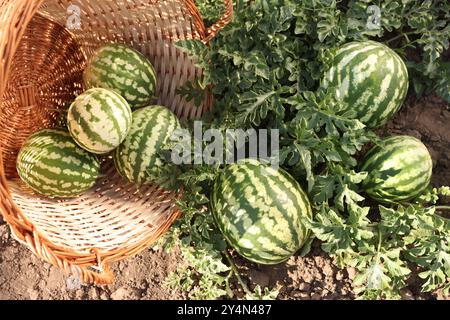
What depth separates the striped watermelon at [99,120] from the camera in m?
2.30

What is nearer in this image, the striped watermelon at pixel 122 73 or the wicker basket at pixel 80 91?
the wicker basket at pixel 80 91

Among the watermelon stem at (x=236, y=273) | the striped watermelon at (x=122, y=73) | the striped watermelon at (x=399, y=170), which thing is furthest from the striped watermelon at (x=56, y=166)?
the striped watermelon at (x=399, y=170)

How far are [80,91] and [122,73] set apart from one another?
45cm

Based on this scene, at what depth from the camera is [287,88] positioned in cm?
240

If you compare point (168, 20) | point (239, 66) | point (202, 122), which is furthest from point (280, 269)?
point (168, 20)

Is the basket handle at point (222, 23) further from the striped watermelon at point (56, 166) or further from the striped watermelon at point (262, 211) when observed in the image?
the striped watermelon at point (56, 166)

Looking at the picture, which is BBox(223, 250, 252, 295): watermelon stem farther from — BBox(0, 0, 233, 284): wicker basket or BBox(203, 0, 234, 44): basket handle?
BBox(203, 0, 234, 44): basket handle

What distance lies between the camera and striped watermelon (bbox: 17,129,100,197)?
236cm

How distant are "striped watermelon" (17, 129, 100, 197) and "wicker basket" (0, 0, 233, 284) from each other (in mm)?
97

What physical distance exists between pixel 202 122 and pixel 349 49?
2.56 ft

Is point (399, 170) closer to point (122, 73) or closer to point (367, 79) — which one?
point (367, 79)

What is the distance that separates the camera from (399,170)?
2.34 meters

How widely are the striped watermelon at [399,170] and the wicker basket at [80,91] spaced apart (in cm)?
91

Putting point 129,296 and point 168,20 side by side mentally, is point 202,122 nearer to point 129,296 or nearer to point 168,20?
point 168,20
